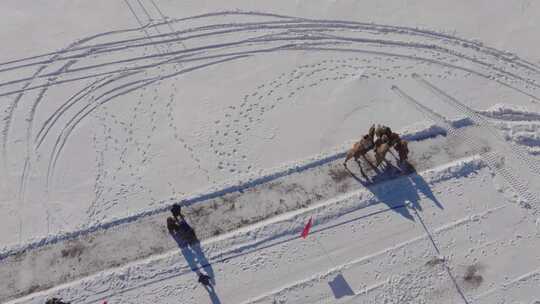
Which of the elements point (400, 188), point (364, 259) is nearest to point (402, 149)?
point (400, 188)

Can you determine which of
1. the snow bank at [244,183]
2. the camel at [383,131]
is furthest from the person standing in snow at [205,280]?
the camel at [383,131]

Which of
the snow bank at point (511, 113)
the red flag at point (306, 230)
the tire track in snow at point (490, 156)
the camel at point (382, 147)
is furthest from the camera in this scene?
the snow bank at point (511, 113)

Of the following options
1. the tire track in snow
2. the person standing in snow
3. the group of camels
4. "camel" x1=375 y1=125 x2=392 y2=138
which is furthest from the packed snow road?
"camel" x1=375 y1=125 x2=392 y2=138

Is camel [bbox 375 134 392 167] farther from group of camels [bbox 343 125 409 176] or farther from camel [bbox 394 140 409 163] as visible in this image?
camel [bbox 394 140 409 163]

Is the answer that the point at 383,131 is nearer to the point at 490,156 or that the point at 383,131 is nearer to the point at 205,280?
the point at 490,156

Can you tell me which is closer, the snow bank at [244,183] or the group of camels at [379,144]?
the snow bank at [244,183]

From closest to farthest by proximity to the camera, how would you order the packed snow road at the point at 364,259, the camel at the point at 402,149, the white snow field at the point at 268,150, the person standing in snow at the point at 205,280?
the person standing in snow at the point at 205,280 < the packed snow road at the point at 364,259 < the white snow field at the point at 268,150 < the camel at the point at 402,149

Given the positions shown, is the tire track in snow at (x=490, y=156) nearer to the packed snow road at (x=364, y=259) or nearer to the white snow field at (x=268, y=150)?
the white snow field at (x=268, y=150)
